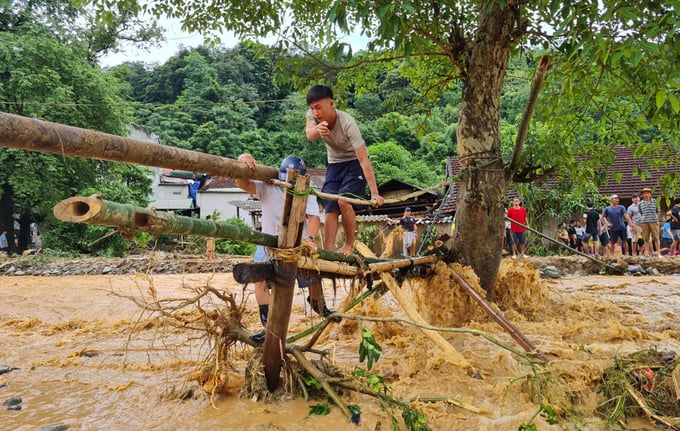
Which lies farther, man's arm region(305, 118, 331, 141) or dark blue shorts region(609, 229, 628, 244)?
dark blue shorts region(609, 229, 628, 244)

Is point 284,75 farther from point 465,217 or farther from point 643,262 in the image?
point 643,262

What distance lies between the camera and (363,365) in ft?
11.6

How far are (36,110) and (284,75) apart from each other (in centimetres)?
1352

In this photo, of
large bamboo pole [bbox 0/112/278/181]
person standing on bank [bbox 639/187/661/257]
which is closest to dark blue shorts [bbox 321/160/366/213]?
large bamboo pole [bbox 0/112/278/181]

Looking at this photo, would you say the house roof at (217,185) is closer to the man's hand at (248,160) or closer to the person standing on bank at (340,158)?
the person standing on bank at (340,158)

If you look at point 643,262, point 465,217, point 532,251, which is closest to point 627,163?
point 532,251

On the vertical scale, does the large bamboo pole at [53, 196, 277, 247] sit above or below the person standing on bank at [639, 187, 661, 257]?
above

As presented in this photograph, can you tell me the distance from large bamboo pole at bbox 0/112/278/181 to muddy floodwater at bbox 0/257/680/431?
2.54 ft

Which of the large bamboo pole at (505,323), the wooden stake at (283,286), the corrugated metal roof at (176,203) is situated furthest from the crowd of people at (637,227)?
the corrugated metal roof at (176,203)

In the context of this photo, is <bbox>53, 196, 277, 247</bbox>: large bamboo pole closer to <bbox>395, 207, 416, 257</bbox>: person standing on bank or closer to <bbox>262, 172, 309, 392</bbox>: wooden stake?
<bbox>262, 172, 309, 392</bbox>: wooden stake

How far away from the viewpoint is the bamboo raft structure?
5.16ft

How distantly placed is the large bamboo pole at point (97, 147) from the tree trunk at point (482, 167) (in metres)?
2.94

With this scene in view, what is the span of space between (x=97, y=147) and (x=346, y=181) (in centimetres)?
222

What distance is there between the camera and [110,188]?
17078 millimetres
